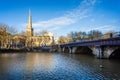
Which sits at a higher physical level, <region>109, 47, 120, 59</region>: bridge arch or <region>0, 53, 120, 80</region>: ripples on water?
<region>109, 47, 120, 59</region>: bridge arch

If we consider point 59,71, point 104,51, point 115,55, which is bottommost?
point 59,71

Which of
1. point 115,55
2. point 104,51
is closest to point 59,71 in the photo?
point 104,51

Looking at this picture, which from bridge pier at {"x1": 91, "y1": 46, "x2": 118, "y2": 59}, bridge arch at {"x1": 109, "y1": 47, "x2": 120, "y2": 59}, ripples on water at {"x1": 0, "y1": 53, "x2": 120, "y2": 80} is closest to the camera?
ripples on water at {"x1": 0, "y1": 53, "x2": 120, "y2": 80}

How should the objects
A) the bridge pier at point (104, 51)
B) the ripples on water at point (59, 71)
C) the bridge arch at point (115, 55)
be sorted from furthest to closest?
the bridge arch at point (115, 55) → the bridge pier at point (104, 51) → the ripples on water at point (59, 71)

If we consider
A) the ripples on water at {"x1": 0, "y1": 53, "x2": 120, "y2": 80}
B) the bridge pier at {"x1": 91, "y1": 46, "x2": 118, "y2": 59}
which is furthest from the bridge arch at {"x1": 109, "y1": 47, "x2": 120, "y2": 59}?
the ripples on water at {"x1": 0, "y1": 53, "x2": 120, "y2": 80}

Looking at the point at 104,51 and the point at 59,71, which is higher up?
the point at 104,51

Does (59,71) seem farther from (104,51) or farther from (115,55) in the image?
(115,55)

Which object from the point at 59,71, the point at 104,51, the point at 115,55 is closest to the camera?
the point at 59,71

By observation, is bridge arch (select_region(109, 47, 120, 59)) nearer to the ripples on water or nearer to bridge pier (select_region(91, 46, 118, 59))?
bridge pier (select_region(91, 46, 118, 59))

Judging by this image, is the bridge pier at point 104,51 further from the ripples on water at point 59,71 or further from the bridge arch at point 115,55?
the ripples on water at point 59,71

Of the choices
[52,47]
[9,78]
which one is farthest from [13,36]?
[9,78]

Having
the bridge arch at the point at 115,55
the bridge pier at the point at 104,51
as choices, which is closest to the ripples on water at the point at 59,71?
the bridge pier at the point at 104,51

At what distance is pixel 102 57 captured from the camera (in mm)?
64125

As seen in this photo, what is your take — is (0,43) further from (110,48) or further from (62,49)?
(110,48)
